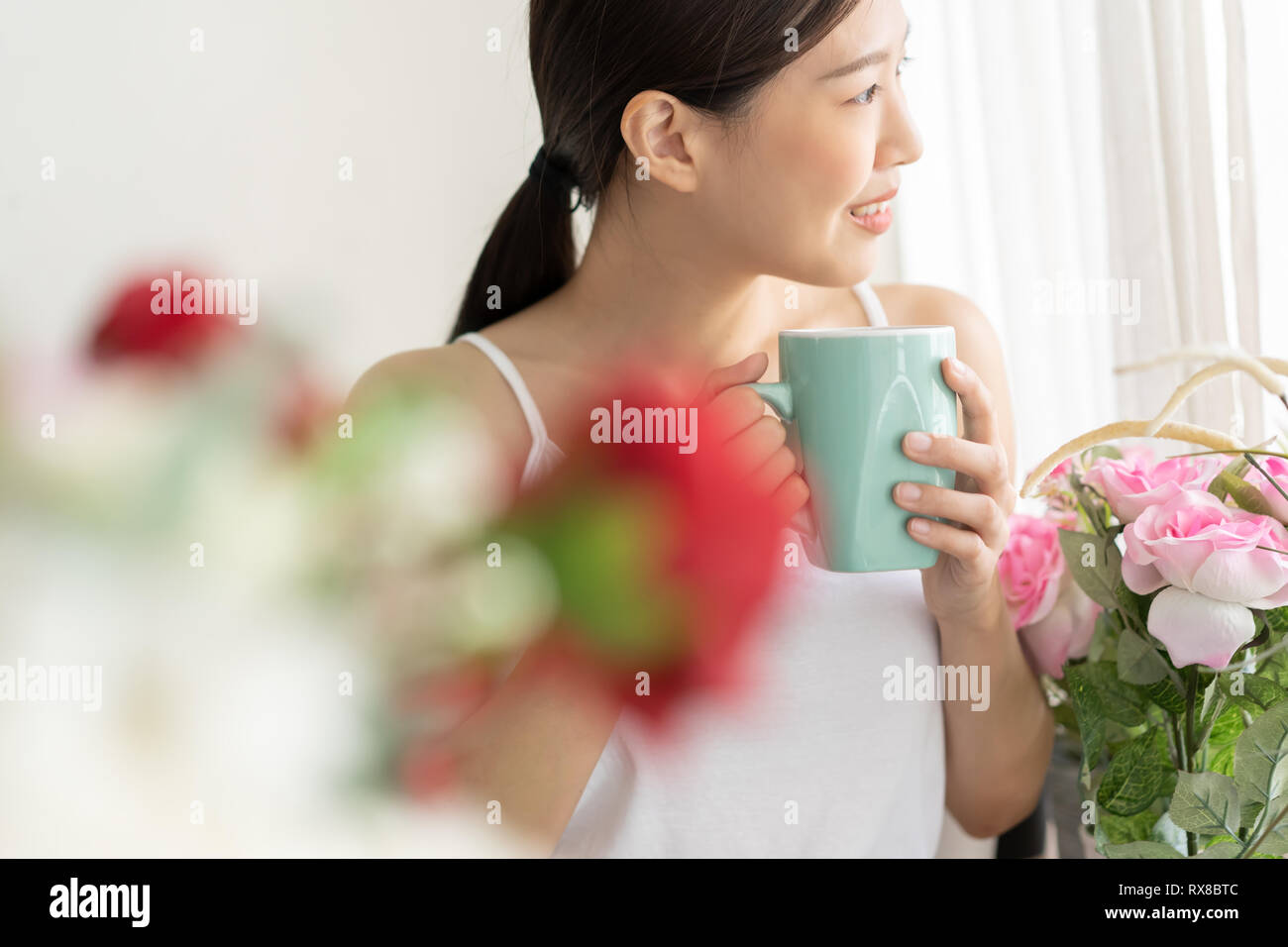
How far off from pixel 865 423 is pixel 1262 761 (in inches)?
8.8

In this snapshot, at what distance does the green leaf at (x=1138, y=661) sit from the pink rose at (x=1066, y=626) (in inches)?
2.6

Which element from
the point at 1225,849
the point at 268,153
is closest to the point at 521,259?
the point at 268,153

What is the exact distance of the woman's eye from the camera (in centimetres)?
50

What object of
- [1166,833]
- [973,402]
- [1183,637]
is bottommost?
[1166,833]

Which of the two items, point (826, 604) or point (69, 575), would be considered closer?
point (69, 575)

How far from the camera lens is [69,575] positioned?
0.41 meters

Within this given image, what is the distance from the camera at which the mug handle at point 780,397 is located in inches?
17.1

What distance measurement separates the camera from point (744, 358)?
1.95ft

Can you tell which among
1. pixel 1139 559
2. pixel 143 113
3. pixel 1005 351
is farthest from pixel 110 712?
pixel 1005 351

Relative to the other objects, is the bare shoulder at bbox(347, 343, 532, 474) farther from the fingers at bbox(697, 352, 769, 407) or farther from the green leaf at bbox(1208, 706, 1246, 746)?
the green leaf at bbox(1208, 706, 1246, 746)

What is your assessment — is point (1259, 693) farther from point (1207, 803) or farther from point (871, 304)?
point (871, 304)

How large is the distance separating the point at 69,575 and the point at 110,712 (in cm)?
6
